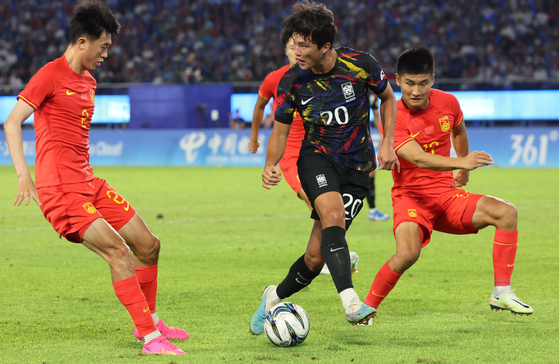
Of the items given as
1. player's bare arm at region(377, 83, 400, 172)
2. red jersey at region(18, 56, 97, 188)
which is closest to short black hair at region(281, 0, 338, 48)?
player's bare arm at region(377, 83, 400, 172)

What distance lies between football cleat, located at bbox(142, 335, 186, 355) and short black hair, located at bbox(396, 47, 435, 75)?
2537 mm

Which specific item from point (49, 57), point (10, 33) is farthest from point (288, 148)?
point (10, 33)

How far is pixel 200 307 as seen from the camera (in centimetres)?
513

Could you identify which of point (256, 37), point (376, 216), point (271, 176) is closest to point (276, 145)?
point (271, 176)

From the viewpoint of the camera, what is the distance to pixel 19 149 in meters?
3.78

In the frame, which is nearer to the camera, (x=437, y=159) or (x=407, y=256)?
(x=407, y=256)

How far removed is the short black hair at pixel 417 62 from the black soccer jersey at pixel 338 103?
0.43 m

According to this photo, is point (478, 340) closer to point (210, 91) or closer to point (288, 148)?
point (288, 148)

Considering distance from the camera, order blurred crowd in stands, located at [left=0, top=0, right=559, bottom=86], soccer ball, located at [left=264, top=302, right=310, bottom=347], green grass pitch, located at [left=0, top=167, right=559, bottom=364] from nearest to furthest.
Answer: green grass pitch, located at [left=0, top=167, right=559, bottom=364]
soccer ball, located at [left=264, top=302, right=310, bottom=347]
blurred crowd in stands, located at [left=0, top=0, right=559, bottom=86]

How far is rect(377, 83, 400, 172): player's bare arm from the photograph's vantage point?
439 cm

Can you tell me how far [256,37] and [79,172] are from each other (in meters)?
25.3

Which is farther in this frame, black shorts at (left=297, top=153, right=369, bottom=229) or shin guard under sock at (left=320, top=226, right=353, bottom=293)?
black shorts at (left=297, top=153, right=369, bottom=229)

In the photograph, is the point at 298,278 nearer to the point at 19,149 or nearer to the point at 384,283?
the point at 384,283

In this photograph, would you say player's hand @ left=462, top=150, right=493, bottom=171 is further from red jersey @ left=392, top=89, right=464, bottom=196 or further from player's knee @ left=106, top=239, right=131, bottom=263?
player's knee @ left=106, top=239, right=131, bottom=263
